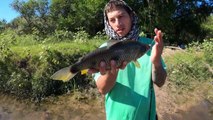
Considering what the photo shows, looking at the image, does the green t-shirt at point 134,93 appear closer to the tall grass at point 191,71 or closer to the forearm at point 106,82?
the forearm at point 106,82

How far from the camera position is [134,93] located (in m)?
Answer: 2.50

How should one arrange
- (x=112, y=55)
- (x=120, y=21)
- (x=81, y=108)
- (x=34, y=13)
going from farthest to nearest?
1. (x=34, y=13)
2. (x=81, y=108)
3. (x=120, y=21)
4. (x=112, y=55)

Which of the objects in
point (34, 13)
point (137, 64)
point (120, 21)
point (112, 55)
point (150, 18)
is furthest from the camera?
point (34, 13)

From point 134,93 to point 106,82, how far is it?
0.67 feet

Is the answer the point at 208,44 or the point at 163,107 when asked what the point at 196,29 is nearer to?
the point at 208,44

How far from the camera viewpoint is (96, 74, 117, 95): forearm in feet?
7.94

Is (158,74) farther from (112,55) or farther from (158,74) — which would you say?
(112,55)

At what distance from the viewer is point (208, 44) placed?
11.9 m

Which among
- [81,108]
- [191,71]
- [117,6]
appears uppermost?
[117,6]

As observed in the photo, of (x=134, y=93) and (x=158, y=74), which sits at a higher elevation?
(x=158, y=74)

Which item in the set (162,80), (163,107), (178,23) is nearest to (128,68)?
(162,80)

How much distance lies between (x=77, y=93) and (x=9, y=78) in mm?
A: 1578

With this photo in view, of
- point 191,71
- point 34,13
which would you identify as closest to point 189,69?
point 191,71

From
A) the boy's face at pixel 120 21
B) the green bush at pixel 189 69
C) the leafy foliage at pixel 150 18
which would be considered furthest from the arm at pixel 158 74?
the leafy foliage at pixel 150 18
